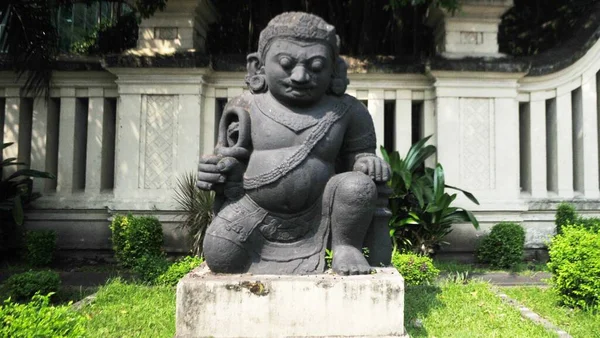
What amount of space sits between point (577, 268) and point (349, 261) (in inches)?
119

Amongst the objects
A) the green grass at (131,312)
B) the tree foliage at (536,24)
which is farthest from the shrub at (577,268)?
the tree foliage at (536,24)

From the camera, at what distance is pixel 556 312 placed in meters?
4.95

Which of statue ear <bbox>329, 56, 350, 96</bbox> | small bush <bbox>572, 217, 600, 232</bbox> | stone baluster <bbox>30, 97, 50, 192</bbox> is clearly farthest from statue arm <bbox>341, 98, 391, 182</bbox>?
→ stone baluster <bbox>30, 97, 50, 192</bbox>

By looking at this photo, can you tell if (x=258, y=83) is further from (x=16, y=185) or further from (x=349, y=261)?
(x=16, y=185)

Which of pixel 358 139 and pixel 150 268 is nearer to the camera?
pixel 358 139

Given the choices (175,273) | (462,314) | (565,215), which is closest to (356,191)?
(462,314)

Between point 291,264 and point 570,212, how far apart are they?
6.09 meters

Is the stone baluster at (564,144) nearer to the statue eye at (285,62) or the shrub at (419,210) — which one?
the shrub at (419,210)

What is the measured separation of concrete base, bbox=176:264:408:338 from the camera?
10.2 ft

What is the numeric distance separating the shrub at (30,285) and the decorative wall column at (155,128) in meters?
2.49

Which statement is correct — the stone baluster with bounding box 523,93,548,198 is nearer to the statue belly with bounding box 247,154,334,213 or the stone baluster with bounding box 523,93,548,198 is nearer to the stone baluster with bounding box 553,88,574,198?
the stone baluster with bounding box 553,88,574,198

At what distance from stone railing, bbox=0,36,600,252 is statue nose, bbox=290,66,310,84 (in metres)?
4.85

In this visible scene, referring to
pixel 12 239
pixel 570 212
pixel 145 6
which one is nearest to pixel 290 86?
pixel 145 6

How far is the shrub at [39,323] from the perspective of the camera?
8.06ft
